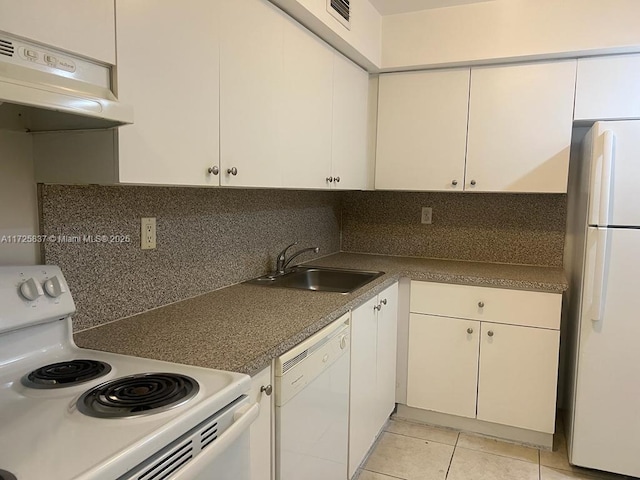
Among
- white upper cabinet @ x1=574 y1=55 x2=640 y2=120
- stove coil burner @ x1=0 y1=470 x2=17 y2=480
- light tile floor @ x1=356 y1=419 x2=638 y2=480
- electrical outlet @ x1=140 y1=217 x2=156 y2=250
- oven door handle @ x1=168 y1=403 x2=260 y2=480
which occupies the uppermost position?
white upper cabinet @ x1=574 y1=55 x2=640 y2=120

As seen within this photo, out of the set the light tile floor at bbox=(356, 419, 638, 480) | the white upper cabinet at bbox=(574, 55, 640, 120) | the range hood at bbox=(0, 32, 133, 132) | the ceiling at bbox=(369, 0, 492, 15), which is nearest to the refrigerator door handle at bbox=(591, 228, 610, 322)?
the white upper cabinet at bbox=(574, 55, 640, 120)

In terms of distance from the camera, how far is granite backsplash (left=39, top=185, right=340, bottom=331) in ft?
4.69

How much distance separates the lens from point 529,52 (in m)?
2.51

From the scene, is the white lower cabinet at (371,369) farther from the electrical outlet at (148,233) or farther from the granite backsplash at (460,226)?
the electrical outlet at (148,233)

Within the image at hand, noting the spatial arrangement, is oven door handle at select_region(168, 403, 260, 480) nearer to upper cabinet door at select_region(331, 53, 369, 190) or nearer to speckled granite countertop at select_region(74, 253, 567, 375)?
speckled granite countertop at select_region(74, 253, 567, 375)

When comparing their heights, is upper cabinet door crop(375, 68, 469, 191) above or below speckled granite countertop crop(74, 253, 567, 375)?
above

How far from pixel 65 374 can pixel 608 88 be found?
2.71 meters

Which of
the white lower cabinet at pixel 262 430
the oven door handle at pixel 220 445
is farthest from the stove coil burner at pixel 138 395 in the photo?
the white lower cabinet at pixel 262 430

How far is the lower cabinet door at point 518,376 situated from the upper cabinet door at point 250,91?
1529 mm

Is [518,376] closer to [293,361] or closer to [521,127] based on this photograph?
[521,127]

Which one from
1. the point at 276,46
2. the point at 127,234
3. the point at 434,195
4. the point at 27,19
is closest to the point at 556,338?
the point at 434,195

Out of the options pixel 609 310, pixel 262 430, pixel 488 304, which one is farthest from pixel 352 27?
pixel 262 430

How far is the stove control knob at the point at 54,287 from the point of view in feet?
4.12

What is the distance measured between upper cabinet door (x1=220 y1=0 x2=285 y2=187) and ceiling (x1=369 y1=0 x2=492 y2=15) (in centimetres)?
99
